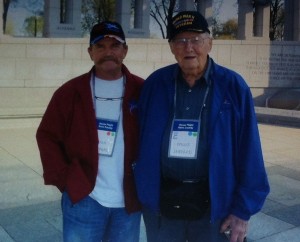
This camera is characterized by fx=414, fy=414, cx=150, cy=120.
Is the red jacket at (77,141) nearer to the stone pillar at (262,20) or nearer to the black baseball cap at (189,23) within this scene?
the black baseball cap at (189,23)

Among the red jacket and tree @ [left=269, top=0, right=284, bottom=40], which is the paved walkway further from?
tree @ [left=269, top=0, right=284, bottom=40]

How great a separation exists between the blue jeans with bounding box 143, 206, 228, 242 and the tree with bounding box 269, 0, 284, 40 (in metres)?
40.3

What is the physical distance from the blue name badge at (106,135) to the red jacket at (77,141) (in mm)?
43

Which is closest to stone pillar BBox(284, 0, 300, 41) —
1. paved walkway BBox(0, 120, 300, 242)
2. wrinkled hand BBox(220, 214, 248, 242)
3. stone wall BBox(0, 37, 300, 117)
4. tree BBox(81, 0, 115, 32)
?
stone wall BBox(0, 37, 300, 117)

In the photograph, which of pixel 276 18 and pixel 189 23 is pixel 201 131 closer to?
pixel 189 23

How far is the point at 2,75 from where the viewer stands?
40.8ft

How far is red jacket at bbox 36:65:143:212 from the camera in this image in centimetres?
227

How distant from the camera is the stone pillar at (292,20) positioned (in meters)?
23.1

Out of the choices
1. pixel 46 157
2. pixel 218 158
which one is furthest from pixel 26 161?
pixel 218 158

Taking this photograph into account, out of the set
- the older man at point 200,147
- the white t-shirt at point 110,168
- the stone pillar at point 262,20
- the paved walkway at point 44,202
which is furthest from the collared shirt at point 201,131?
the stone pillar at point 262,20

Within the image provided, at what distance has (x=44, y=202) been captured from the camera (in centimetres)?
464

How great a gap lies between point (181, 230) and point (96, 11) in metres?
38.0

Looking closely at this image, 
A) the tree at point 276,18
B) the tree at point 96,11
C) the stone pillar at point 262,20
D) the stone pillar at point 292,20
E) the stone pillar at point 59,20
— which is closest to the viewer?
the stone pillar at point 59,20

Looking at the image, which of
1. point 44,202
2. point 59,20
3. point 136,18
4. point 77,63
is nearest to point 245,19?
point 136,18
